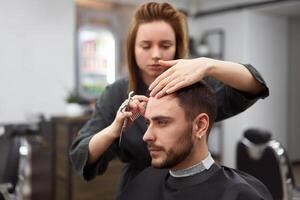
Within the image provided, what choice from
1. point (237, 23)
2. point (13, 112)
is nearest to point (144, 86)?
point (13, 112)

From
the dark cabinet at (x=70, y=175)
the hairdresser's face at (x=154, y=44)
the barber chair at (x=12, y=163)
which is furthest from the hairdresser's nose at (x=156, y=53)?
the dark cabinet at (x=70, y=175)

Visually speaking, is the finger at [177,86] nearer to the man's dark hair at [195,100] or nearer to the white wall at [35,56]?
the man's dark hair at [195,100]

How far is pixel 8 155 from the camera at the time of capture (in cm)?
185

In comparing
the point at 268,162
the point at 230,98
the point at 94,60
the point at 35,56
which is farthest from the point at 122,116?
the point at 94,60

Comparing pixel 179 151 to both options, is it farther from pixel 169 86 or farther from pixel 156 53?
pixel 156 53

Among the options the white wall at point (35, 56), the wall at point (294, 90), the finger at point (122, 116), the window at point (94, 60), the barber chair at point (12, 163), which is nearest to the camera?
the finger at point (122, 116)

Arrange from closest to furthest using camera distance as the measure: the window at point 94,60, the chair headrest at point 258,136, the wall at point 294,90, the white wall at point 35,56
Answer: the chair headrest at point 258,136
the white wall at point 35,56
the window at point 94,60
the wall at point 294,90

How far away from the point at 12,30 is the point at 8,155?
2156 mm

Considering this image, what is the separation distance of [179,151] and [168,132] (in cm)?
6

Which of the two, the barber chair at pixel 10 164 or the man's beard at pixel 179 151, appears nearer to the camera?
the man's beard at pixel 179 151

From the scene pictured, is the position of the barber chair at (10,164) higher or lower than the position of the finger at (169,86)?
lower

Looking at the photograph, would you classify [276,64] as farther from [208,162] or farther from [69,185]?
[208,162]

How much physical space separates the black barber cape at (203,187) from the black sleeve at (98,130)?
0.14 meters

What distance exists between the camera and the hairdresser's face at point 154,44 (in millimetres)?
1108
